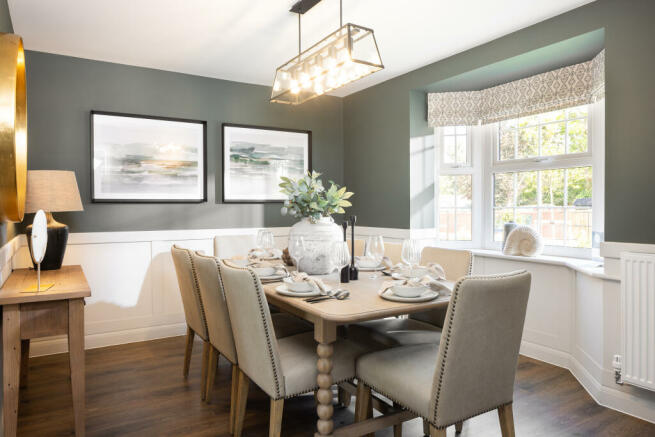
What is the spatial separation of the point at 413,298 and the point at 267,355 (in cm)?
67

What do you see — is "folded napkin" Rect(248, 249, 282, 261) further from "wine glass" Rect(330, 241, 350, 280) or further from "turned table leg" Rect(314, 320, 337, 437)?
"turned table leg" Rect(314, 320, 337, 437)

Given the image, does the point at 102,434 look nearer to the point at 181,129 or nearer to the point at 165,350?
the point at 165,350

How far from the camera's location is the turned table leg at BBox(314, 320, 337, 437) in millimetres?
1838

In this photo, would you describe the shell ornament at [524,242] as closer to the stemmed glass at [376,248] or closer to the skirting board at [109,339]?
the stemmed glass at [376,248]

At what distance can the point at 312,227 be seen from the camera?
2551mm

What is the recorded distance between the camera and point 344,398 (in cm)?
252

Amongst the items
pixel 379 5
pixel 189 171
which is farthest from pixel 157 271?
pixel 379 5

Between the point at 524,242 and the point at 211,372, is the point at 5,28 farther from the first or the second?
the point at 524,242

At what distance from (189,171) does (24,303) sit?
2191 mm

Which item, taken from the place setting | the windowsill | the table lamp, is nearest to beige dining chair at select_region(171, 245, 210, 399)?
the table lamp

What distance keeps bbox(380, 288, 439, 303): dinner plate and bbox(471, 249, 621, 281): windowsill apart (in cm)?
132

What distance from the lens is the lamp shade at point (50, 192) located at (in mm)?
2883

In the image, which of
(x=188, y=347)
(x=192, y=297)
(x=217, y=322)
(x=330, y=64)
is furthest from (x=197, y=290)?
(x=330, y=64)

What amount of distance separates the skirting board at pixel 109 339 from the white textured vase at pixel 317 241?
1.99m
